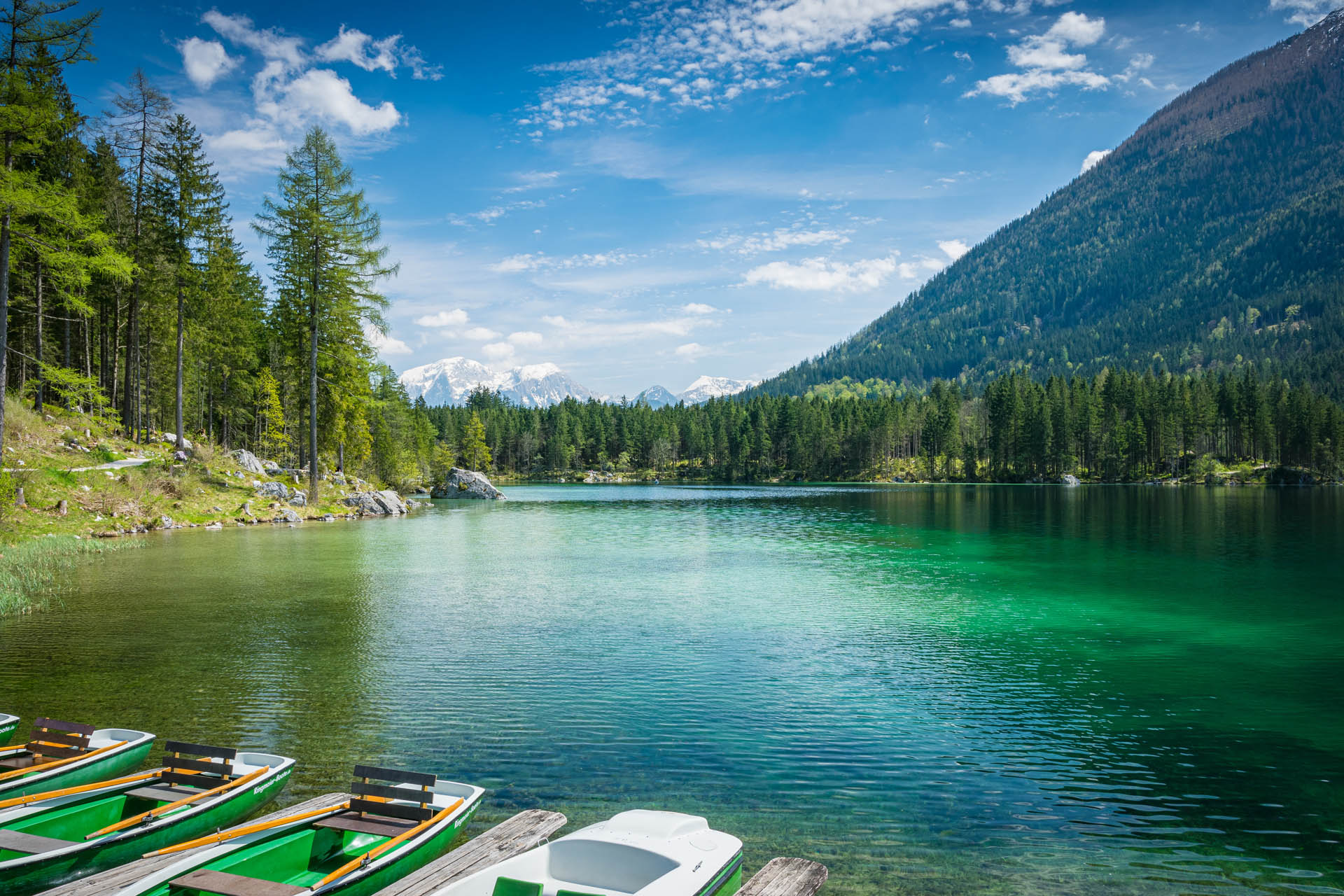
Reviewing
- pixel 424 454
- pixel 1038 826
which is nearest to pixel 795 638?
pixel 1038 826

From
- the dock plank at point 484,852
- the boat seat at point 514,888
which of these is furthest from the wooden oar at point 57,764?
the boat seat at point 514,888

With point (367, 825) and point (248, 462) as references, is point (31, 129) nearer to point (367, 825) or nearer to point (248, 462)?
point (248, 462)

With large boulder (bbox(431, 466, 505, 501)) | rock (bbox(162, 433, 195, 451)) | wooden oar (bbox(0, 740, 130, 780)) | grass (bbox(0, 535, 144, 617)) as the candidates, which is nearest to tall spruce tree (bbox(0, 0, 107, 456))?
grass (bbox(0, 535, 144, 617))

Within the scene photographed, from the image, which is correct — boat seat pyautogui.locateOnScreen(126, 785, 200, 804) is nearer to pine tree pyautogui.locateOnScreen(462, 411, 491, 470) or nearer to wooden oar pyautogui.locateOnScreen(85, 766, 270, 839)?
wooden oar pyautogui.locateOnScreen(85, 766, 270, 839)

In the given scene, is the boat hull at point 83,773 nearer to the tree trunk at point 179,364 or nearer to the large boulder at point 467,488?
the tree trunk at point 179,364

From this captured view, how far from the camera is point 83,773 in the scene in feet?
27.5

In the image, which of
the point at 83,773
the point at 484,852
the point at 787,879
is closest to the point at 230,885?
the point at 484,852

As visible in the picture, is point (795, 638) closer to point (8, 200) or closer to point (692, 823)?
point (692, 823)

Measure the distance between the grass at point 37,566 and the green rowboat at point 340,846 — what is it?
59.7 feet

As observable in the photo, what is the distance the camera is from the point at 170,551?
30.6 meters

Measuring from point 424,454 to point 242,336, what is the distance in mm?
40072

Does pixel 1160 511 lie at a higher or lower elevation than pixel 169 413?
lower

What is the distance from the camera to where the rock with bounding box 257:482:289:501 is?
47.0 meters

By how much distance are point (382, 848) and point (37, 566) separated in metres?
26.5
